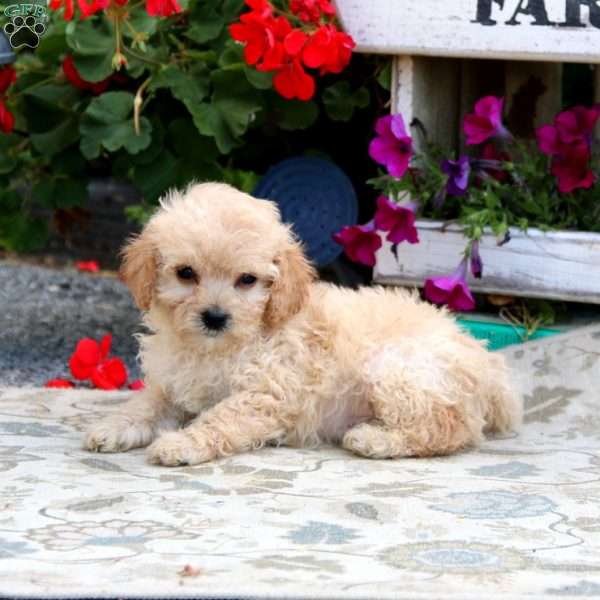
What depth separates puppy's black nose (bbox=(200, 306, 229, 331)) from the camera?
424 cm

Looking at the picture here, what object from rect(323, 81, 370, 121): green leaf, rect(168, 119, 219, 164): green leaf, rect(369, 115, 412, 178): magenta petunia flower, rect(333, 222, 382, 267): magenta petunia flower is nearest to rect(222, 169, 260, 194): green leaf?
rect(168, 119, 219, 164): green leaf

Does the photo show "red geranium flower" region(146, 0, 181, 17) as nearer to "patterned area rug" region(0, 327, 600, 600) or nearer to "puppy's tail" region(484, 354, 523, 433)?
"patterned area rug" region(0, 327, 600, 600)

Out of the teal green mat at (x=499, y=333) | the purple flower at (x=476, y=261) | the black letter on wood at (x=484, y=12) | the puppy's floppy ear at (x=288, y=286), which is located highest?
the black letter on wood at (x=484, y=12)

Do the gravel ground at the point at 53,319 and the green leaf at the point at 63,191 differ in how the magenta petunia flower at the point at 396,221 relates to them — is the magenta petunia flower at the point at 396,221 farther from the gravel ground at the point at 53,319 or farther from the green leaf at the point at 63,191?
the green leaf at the point at 63,191

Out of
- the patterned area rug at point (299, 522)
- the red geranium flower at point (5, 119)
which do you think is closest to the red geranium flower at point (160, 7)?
the red geranium flower at point (5, 119)

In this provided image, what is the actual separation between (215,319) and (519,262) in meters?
1.68

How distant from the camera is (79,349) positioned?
222 inches

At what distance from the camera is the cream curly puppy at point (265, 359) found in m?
4.28

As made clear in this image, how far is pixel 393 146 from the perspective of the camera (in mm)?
5449

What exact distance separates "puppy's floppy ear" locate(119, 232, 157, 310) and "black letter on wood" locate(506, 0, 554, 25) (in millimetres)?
1825

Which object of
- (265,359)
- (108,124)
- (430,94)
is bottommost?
(265,359)

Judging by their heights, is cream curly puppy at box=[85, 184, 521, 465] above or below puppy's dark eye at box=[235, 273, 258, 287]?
below

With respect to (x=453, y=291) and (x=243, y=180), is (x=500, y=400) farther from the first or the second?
(x=243, y=180)

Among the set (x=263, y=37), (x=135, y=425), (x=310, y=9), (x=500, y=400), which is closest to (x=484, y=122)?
(x=310, y=9)
